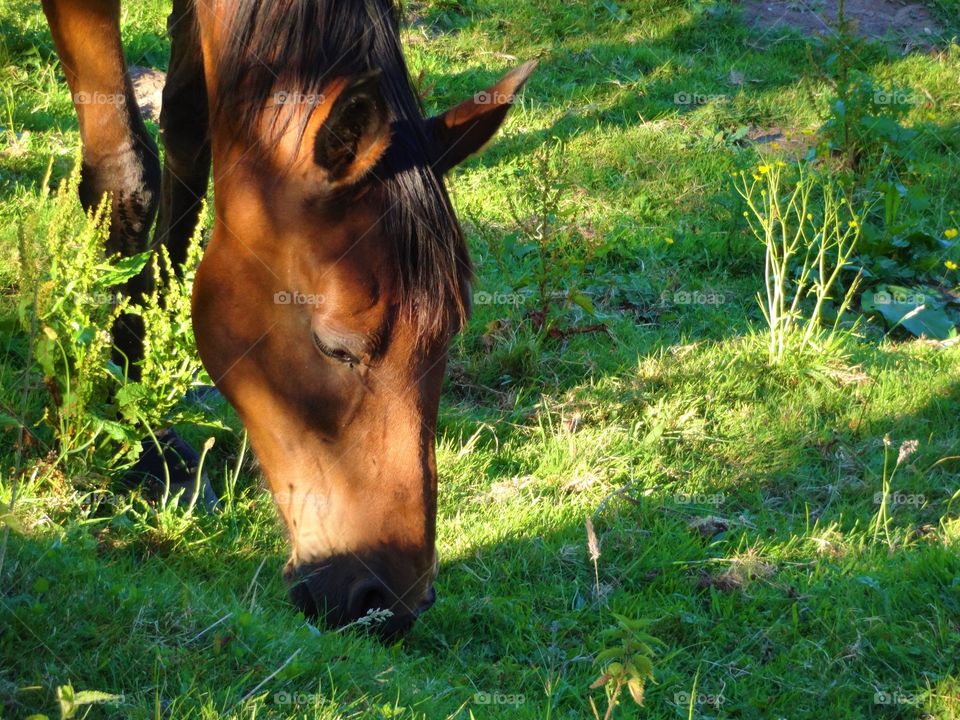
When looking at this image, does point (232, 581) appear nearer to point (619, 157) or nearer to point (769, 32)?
point (619, 157)

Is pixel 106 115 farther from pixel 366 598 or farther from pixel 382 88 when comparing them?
pixel 366 598

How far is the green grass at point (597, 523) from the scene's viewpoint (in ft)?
8.64

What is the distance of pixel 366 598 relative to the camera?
2.94m

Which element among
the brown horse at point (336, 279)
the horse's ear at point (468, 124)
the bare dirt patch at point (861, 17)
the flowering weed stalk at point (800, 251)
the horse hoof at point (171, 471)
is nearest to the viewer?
the brown horse at point (336, 279)

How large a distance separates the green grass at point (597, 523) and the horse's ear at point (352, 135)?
1194mm

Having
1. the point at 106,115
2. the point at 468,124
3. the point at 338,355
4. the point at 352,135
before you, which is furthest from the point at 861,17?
the point at 338,355

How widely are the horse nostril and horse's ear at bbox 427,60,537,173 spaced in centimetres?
119

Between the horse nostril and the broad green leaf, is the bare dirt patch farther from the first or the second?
the horse nostril

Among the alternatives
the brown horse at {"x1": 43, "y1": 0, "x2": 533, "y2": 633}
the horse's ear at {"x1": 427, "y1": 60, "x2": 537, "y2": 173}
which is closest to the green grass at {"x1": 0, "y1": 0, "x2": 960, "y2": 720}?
the brown horse at {"x1": 43, "y1": 0, "x2": 533, "y2": 633}

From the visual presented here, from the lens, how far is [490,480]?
4.39 meters

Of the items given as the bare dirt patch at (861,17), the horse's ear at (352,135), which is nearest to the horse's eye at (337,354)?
the horse's ear at (352,135)

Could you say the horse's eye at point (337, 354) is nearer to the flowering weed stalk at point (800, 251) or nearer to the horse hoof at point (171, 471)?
the horse hoof at point (171, 471)

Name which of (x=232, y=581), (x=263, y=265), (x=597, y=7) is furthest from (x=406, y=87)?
(x=597, y=7)

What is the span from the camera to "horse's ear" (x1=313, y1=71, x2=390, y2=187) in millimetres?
2648
